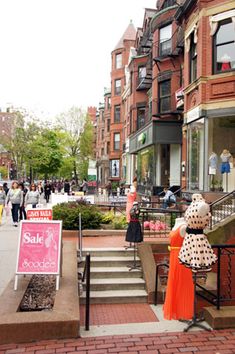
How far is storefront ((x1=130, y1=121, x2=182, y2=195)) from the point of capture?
72.7 feet

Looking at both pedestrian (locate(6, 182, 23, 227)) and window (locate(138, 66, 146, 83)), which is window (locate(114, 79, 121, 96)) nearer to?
window (locate(138, 66, 146, 83))

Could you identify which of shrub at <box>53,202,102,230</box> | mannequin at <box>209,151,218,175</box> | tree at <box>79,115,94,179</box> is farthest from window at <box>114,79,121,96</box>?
shrub at <box>53,202,102,230</box>

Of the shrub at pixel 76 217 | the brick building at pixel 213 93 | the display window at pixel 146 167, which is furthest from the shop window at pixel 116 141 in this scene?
the shrub at pixel 76 217

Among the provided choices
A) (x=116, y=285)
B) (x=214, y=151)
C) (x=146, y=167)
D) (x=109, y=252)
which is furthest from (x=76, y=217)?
(x=146, y=167)

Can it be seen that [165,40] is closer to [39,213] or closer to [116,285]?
[39,213]

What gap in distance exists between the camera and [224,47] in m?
14.1

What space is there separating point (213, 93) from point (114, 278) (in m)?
8.67

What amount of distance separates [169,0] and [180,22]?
6281 millimetres

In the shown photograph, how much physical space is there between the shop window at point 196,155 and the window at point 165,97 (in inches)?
299

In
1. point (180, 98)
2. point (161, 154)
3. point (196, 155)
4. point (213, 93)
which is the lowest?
point (196, 155)

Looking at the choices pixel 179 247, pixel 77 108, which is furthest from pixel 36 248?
pixel 77 108

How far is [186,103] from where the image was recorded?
1672 cm

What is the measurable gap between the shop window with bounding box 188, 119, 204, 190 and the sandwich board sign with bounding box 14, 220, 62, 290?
8.90 meters

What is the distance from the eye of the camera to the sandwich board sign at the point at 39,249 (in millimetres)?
6668
